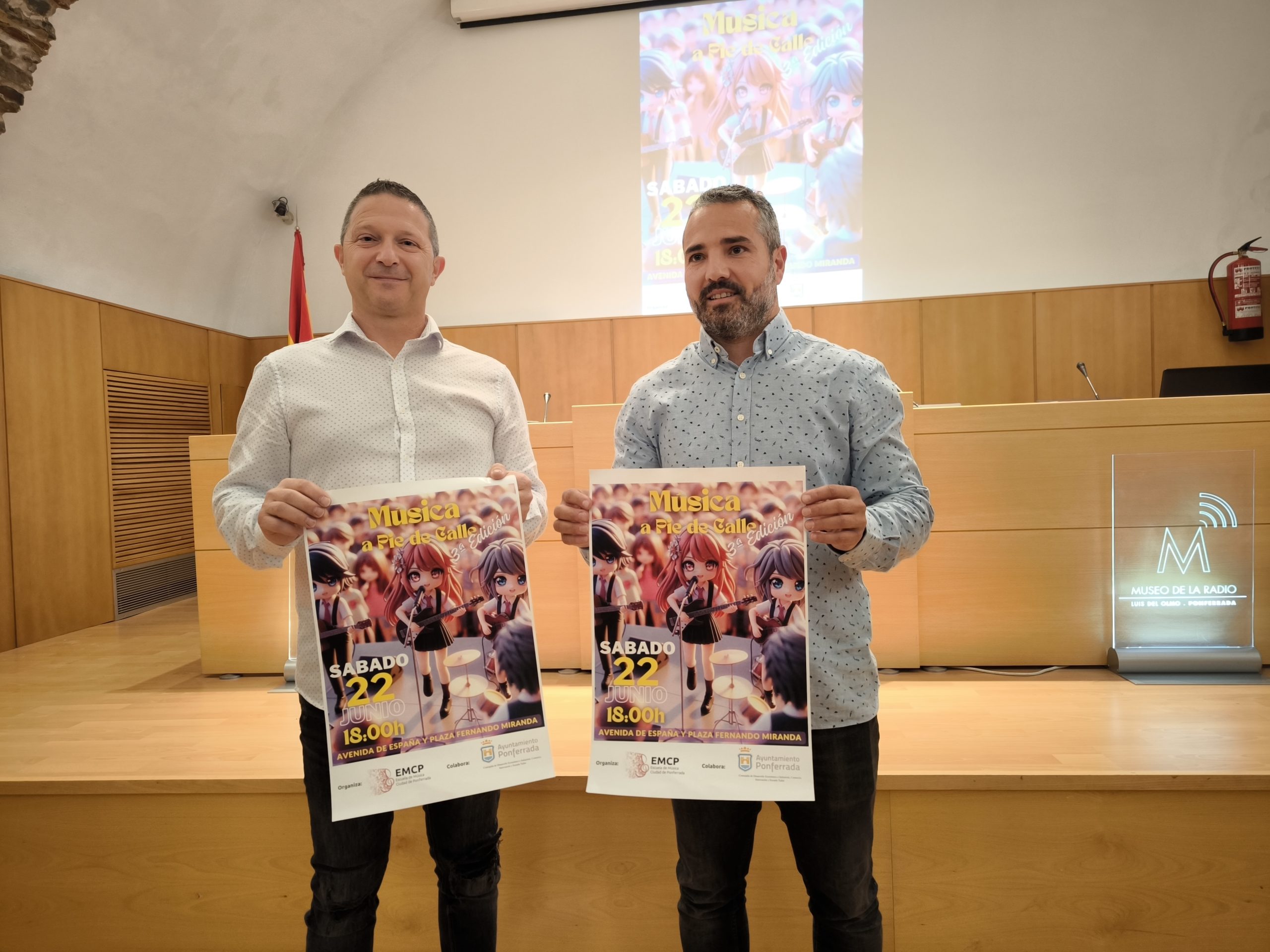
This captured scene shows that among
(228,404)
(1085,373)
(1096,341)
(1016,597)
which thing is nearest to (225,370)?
(228,404)

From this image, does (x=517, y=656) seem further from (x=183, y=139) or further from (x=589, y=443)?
(x=183, y=139)

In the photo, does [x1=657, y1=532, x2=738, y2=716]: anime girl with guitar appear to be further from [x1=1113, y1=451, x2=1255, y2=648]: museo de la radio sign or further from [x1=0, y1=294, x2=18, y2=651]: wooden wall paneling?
[x1=0, y1=294, x2=18, y2=651]: wooden wall paneling

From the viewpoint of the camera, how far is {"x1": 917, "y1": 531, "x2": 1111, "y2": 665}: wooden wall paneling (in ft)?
8.90

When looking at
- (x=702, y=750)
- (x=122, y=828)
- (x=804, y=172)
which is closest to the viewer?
(x=702, y=750)

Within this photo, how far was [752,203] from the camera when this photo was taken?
1.17 m

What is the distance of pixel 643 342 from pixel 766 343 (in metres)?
4.23

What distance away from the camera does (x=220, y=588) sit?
2.98 meters

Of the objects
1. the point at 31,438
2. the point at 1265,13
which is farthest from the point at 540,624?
the point at 1265,13

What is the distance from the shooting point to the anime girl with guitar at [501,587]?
3.72 feet

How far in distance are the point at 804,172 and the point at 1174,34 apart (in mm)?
2474

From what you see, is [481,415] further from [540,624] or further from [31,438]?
[31,438]

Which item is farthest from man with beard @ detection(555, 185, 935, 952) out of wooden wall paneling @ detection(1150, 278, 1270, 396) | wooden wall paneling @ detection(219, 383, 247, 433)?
wooden wall paneling @ detection(219, 383, 247, 433)

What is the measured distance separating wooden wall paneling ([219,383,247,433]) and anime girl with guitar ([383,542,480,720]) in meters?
5.18

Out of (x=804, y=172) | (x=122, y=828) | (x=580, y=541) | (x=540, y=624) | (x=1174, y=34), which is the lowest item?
(x=122, y=828)
